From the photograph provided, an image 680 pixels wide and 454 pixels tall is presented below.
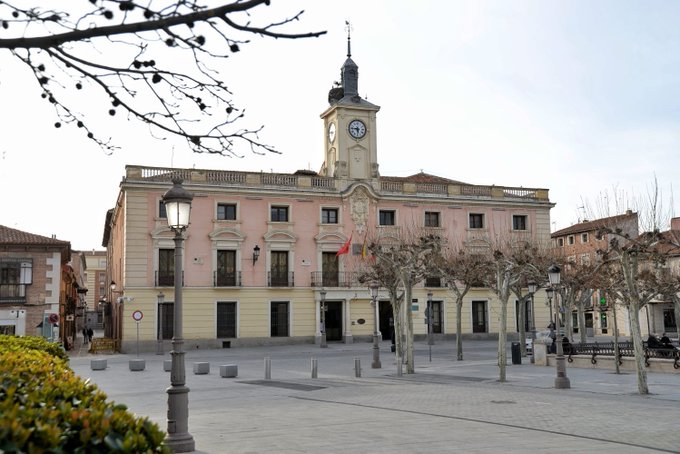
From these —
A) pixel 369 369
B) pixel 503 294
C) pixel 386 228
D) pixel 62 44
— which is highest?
pixel 386 228

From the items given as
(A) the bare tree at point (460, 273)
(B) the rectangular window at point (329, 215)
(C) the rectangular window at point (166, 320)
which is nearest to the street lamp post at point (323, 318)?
(B) the rectangular window at point (329, 215)

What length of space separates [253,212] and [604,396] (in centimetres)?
2826

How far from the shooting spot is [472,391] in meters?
17.8

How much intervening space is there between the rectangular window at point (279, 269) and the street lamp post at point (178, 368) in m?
31.6

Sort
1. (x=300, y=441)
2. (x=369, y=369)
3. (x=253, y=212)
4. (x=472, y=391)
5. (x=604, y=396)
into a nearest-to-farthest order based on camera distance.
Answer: (x=300, y=441)
(x=604, y=396)
(x=472, y=391)
(x=369, y=369)
(x=253, y=212)

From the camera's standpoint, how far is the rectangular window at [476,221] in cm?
4741

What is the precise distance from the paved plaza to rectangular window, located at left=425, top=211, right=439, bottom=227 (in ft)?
66.3

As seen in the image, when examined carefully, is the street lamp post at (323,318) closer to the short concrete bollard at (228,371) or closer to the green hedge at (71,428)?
the short concrete bollard at (228,371)

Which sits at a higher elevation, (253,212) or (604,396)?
(253,212)

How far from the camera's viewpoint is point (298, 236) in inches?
1692

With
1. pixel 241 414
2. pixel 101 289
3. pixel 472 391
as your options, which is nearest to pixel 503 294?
pixel 472 391

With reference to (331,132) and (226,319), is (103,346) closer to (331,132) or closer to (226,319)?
(226,319)

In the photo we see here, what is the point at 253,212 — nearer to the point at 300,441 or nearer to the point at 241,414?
the point at 241,414

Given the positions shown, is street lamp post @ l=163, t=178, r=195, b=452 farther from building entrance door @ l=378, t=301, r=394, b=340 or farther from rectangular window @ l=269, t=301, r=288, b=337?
building entrance door @ l=378, t=301, r=394, b=340
